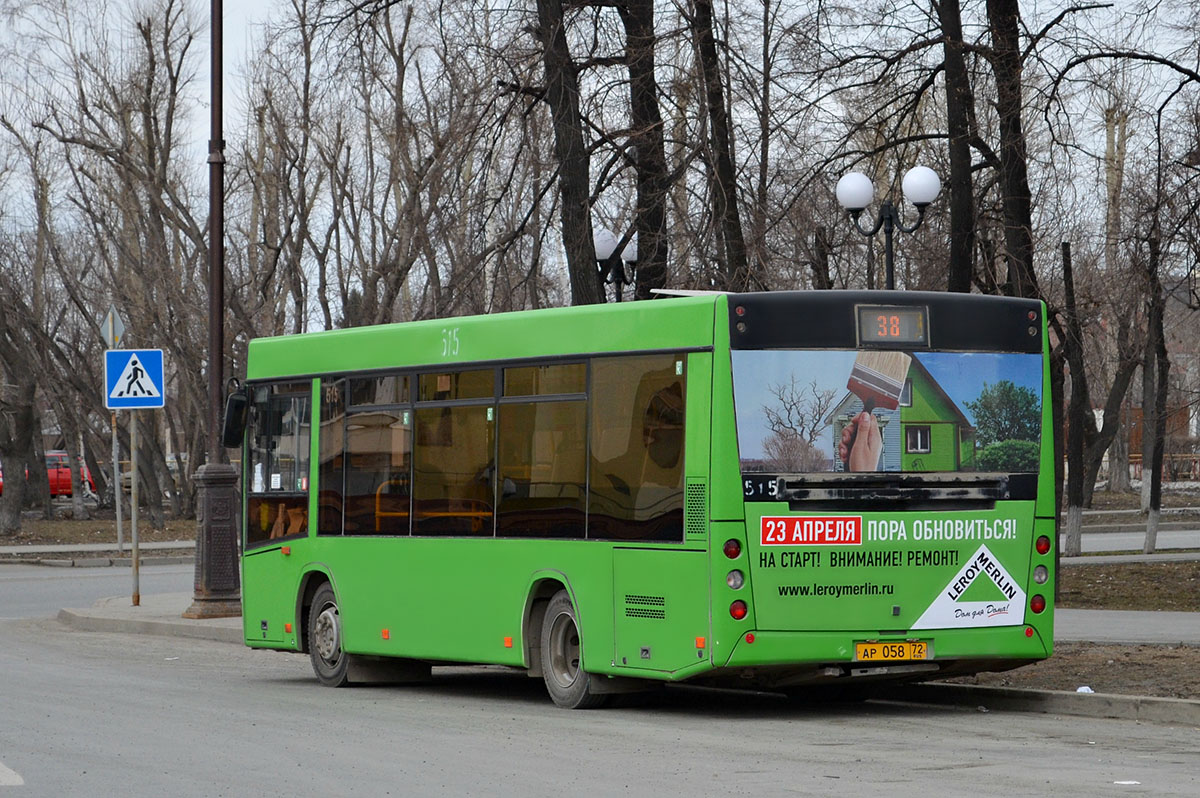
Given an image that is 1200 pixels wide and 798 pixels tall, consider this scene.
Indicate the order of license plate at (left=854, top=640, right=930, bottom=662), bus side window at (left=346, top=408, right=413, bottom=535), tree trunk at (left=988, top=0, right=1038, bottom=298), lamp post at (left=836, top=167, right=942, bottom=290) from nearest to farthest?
1. license plate at (left=854, top=640, right=930, bottom=662)
2. bus side window at (left=346, top=408, right=413, bottom=535)
3. lamp post at (left=836, top=167, right=942, bottom=290)
4. tree trunk at (left=988, top=0, right=1038, bottom=298)

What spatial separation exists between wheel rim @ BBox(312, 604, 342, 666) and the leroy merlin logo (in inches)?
218

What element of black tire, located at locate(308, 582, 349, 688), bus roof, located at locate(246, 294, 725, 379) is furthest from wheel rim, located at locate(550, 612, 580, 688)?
black tire, located at locate(308, 582, 349, 688)

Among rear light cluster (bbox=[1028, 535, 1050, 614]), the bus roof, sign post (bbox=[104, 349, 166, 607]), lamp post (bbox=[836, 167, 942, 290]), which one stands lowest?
rear light cluster (bbox=[1028, 535, 1050, 614])

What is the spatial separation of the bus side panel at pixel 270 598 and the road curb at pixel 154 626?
355 cm

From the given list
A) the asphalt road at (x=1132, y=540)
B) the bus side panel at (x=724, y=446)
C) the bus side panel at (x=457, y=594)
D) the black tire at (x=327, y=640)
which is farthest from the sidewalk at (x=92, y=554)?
the bus side panel at (x=724, y=446)

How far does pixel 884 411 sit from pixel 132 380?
13537 millimetres

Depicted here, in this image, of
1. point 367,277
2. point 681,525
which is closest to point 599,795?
point 681,525

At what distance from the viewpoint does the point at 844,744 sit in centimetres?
1081

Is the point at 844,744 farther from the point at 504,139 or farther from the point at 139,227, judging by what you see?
the point at 139,227

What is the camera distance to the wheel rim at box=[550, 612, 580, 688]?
13156mm

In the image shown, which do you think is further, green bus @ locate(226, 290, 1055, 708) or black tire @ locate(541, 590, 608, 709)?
black tire @ locate(541, 590, 608, 709)

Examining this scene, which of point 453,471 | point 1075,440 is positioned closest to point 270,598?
point 453,471

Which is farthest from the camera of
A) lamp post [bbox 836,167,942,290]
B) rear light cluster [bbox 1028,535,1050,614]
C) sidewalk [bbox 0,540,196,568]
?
sidewalk [bbox 0,540,196,568]

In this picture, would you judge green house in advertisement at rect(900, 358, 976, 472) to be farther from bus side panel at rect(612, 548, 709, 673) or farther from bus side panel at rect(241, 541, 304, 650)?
bus side panel at rect(241, 541, 304, 650)
